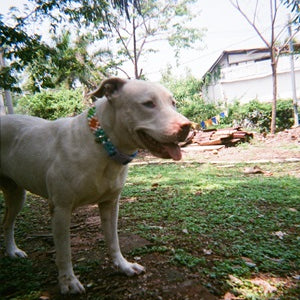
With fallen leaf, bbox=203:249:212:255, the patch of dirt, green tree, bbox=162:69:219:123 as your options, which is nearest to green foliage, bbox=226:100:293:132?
green tree, bbox=162:69:219:123

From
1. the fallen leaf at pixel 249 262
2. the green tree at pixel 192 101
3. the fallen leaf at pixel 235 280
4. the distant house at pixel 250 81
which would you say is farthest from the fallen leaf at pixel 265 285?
the distant house at pixel 250 81

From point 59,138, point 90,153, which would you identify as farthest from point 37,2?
point 90,153

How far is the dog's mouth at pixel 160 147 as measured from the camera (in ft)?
6.77

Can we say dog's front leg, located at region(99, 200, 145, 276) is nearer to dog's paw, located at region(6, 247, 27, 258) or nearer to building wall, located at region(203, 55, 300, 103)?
dog's paw, located at region(6, 247, 27, 258)

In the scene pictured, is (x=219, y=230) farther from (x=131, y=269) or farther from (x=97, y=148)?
(x=97, y=148)

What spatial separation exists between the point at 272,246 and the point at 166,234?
1188 millimetres

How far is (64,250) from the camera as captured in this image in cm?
230

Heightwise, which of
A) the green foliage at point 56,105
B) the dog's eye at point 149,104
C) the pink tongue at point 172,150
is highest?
the green foliage at point 56,105

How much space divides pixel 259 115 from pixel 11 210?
16637 millimetres

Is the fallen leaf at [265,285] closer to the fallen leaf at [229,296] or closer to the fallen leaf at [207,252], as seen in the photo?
the fallen leaf at [229,296]

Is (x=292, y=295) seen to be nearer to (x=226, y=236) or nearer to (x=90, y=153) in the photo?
(x=226, y=236)

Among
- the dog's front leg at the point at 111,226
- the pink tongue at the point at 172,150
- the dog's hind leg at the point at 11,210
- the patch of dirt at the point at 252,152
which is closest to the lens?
the pink tongue at the point at 172,150

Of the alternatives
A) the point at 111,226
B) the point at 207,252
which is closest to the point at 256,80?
the point at 207,252

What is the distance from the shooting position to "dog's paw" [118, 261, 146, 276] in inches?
98.4
